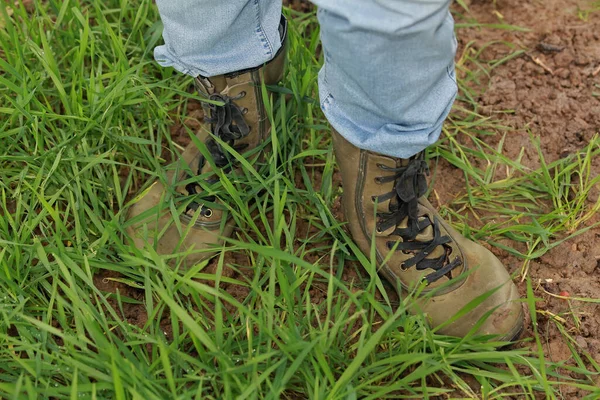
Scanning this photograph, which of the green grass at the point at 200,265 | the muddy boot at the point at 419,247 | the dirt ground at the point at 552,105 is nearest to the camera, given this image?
the green grass at the point at 200,265

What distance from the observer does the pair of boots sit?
1512 millimetres

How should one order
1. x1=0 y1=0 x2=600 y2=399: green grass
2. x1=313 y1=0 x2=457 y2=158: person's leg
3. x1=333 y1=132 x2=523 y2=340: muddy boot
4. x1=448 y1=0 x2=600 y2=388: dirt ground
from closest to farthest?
x1=313 y1=0 x2=457 y2=158: person's leg
x1=0 y1=0 x2=600 y2=399: green grass
x1=333 y1=132 x2=523 y2=340: muddy boot
x1=448 y1=0 x2=600 y2=388: dirt ground

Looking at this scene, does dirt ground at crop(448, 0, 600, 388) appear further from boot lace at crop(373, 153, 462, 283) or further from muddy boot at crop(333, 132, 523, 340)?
boot lace at crop(373, 153, 462, 283)

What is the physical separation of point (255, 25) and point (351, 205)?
1.60 feet

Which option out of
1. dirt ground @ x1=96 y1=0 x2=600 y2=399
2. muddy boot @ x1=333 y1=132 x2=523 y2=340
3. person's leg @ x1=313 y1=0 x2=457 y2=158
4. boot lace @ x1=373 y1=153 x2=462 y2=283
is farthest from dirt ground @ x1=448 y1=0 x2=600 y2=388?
person's leg @ x1=313 y1=0 x2=457 y2=158

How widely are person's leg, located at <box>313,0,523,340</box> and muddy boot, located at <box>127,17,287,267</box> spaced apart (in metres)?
0.29

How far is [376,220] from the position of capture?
5.20ft

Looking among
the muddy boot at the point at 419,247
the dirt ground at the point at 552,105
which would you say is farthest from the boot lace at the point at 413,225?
the dirt ground at the point at 552,105

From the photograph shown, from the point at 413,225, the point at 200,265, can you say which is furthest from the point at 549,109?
the point at 200,265

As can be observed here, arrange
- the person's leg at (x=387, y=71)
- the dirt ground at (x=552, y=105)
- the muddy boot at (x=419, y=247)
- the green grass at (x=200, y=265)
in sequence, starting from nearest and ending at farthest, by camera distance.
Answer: the person's leg at (x=387, y=71), the green grass at (x=200, y=265), the muddy boot at (x=419, y=247), the dirt ground at (x=552, y=105)

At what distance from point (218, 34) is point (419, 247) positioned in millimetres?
690

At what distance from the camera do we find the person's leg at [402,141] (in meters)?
1.12

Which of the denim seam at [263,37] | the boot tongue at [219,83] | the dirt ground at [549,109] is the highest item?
the denim seam at [263,37]

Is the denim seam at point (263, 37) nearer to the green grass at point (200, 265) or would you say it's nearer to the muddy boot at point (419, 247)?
the green grass at point (200, 265)
